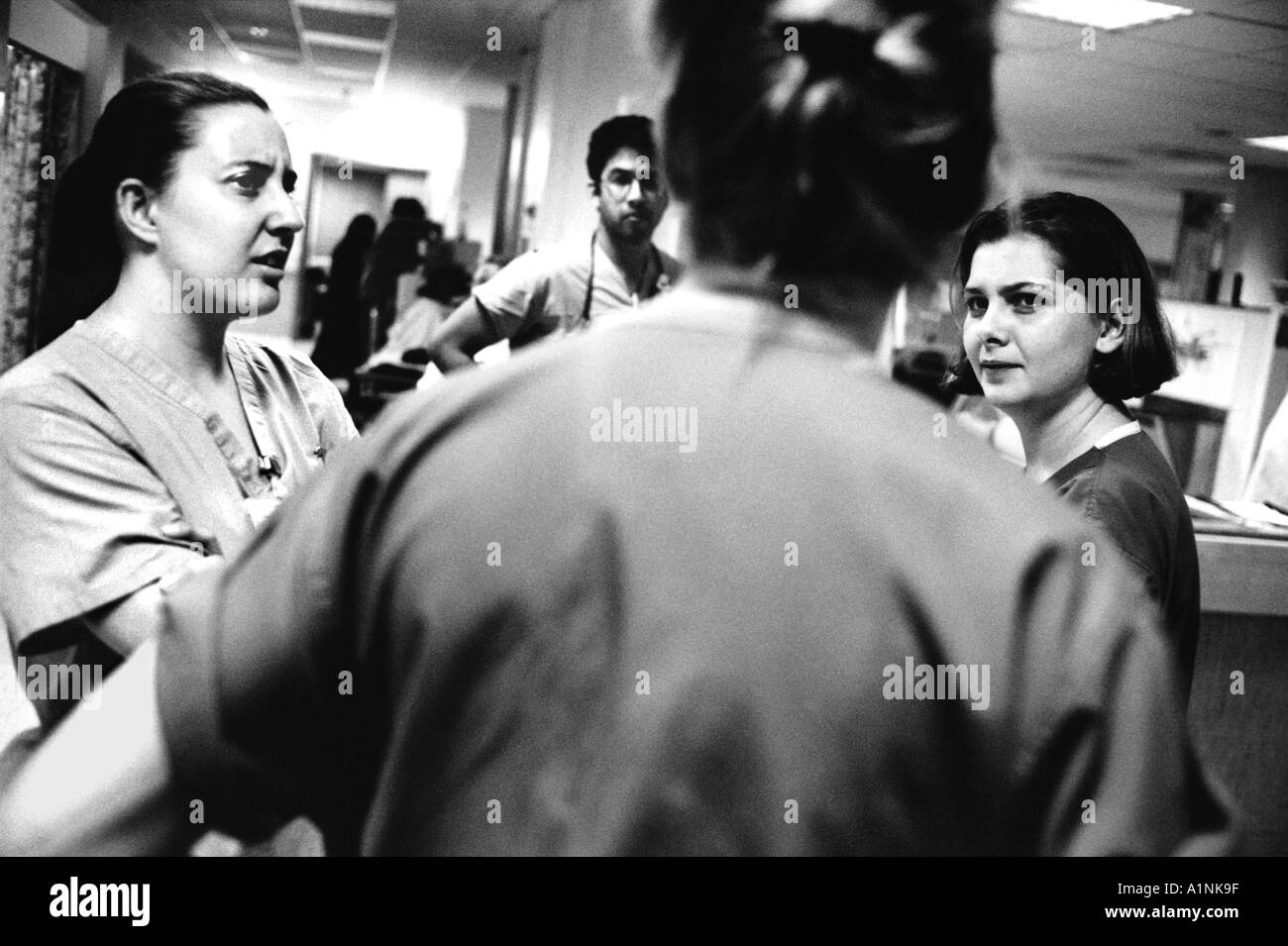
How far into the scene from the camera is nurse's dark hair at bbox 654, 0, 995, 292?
603 millimetres

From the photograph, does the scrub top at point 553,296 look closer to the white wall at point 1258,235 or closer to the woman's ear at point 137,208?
the woman's ear at point 137,208

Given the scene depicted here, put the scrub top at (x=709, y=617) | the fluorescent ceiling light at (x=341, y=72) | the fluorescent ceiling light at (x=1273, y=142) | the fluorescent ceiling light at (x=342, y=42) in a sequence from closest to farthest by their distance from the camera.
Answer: the scrub top at (x=709, y=617)
the fluorescent ceiling light at (x=342, y=42)
the fluorescent ceiling light at (x=1273, y=142)
the fluorescent ceiling light at (x=341, y=72)

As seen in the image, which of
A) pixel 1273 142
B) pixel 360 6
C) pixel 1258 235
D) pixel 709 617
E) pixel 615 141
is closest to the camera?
pixel 709 617


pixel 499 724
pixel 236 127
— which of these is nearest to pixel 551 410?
pixel 499 724

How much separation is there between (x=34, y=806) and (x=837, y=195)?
52cm

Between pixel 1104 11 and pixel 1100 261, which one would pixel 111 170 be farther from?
pixel 1104 11

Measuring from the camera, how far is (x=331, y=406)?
4.25 feet

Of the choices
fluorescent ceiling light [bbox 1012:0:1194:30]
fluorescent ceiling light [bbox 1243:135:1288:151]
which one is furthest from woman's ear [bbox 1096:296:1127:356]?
fluorescent ceiling light [bbox 1243:135:1288:151]

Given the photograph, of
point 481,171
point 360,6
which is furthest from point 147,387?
point 481,171

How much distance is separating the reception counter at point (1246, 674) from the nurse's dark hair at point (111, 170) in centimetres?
184

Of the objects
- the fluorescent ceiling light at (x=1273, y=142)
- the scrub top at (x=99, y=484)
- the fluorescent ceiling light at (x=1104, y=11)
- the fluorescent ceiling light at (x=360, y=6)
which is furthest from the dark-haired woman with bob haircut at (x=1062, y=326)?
the fluorescent ceiling light at (x=1273, y=142)

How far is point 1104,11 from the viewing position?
441 centimetres

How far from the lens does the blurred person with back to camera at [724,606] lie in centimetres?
56

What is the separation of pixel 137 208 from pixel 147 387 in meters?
0.19
